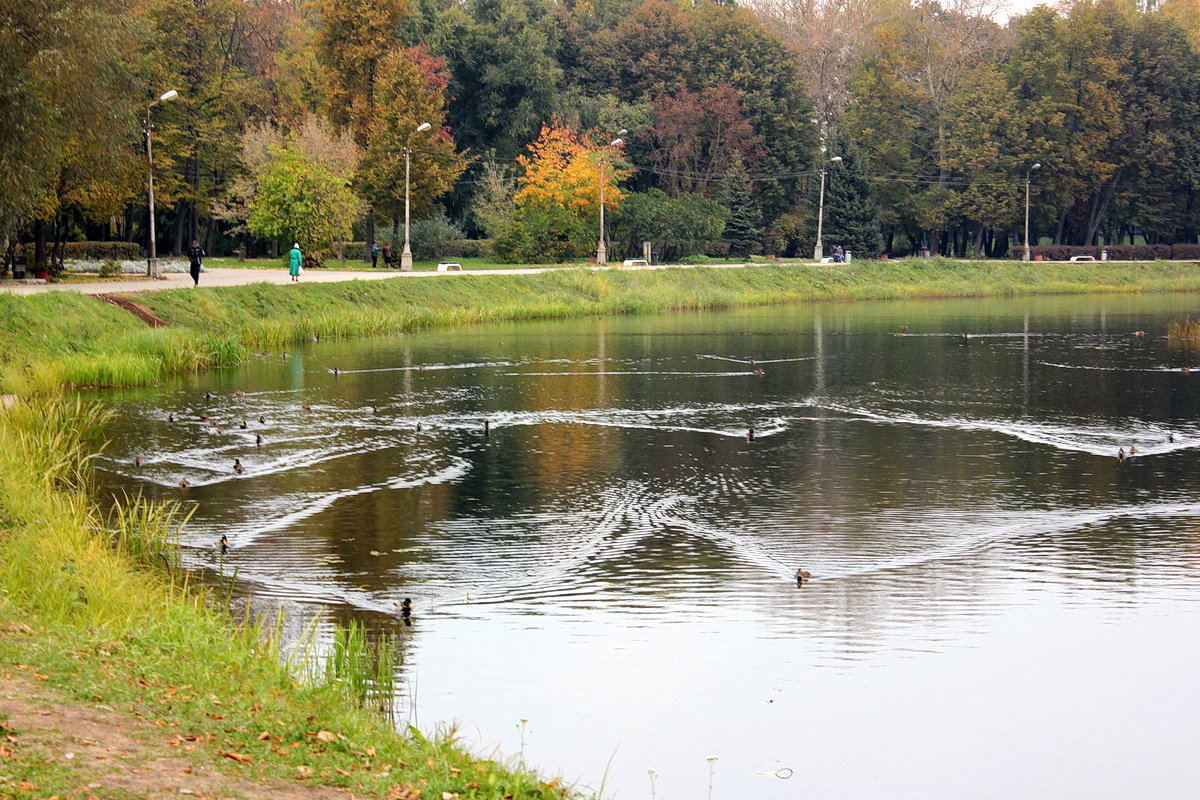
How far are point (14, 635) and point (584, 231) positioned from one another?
63855 millimetres

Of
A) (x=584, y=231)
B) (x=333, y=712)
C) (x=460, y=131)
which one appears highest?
(x=460, y=131)

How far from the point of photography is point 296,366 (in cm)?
3500

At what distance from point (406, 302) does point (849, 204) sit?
4419 cm

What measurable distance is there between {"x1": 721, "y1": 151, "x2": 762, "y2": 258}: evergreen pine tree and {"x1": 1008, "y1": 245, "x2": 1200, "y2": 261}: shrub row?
18515 millimetres

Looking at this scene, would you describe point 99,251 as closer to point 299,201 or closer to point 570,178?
point 299,201

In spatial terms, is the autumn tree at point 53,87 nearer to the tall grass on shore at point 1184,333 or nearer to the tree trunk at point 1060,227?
the tall grass on shore at point 1184,333

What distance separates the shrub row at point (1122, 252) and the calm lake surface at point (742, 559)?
5888cm

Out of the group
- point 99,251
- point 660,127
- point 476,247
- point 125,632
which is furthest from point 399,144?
point 125,632

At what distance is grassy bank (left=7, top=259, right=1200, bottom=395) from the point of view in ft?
101

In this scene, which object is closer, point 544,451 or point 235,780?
point 235,780

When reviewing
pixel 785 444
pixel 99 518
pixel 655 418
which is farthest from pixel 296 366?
pixel 99 518

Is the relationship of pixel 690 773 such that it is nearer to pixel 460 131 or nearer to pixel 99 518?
pixel 99 518

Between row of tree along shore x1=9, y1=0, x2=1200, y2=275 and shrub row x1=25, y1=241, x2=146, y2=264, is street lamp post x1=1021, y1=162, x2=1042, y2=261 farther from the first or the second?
shrub row x1=25, y1=241, x2=146, y2=264

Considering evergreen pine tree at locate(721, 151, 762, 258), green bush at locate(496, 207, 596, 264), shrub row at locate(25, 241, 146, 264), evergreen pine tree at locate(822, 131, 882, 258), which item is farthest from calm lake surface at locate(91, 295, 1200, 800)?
evergreen pine tree at locate(822, 131, 882, 258)
